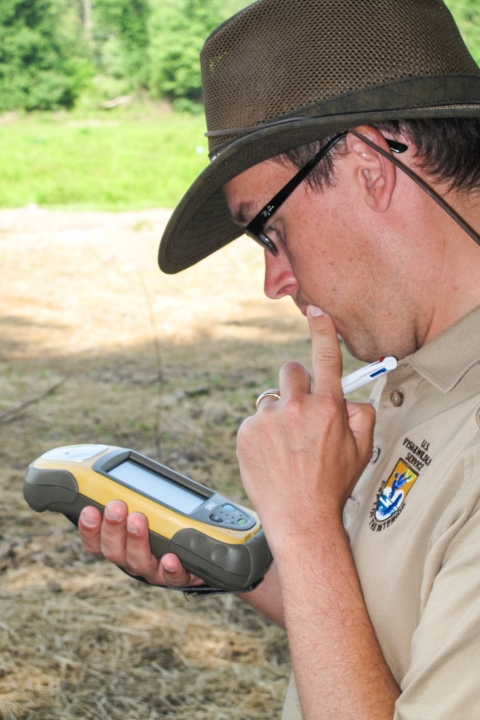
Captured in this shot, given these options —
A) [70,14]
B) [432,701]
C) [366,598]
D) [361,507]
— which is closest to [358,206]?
[361,507]

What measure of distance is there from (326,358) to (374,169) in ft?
1.10

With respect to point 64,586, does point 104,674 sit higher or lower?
higher

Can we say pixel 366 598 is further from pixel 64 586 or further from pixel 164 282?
pixel 164 282

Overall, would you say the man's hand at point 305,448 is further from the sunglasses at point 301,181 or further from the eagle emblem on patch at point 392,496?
the sunglasses at point 301,181

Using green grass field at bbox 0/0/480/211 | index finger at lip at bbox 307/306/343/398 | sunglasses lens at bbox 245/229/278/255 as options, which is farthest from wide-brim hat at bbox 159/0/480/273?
green grass field at bbox 0/0/480/211

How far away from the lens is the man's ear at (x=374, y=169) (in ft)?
4.22

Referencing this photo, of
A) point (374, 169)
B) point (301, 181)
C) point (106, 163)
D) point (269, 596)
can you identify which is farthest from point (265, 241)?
point (106, 163)

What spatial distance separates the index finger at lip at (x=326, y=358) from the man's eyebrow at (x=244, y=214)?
10.3 inches

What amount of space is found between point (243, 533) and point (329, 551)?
0.46 m

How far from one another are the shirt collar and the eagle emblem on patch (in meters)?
0.15

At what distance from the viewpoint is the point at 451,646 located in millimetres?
929

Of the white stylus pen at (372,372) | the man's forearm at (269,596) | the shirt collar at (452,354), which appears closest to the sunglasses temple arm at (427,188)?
the shirt collar at (452,354)

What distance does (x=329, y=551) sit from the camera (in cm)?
118

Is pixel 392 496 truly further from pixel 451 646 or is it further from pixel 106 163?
pixel 106 163
